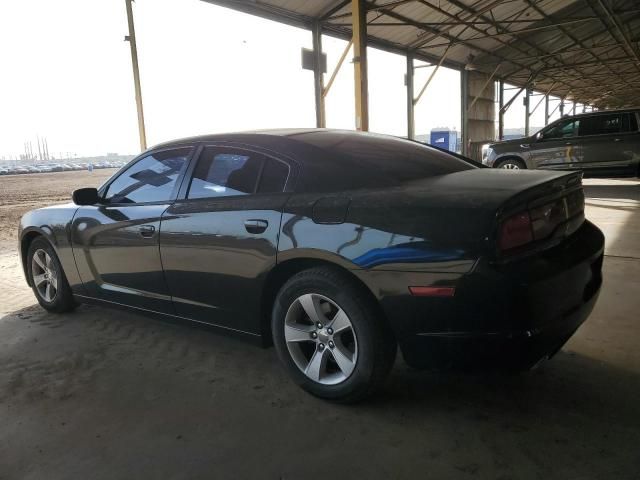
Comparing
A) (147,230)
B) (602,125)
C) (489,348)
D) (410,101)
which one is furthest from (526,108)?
(489,348)

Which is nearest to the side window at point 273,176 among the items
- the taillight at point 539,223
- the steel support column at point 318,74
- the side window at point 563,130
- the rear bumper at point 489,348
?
the rear bumper at point 489,348

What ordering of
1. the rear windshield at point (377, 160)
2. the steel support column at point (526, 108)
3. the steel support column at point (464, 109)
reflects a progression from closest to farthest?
1. the rear windshield at point (377, 160)
2. the steel support column at point (464, 109)
3. the steel support column at point (526, 108)

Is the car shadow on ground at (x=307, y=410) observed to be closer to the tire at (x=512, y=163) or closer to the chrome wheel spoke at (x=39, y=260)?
the chrome wheel spoke at (x=39, y=260)

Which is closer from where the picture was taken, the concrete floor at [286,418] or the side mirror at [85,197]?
the concrete floor at [286,418]

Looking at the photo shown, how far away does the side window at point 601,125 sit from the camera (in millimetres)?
10125

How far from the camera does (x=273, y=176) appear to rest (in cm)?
265

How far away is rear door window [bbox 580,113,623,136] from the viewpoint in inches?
399

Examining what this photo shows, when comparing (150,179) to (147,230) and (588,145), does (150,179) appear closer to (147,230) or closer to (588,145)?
(147,230)

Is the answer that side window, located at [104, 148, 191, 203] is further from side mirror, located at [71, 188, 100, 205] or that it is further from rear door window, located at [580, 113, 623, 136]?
rear door window, located at [580, 113, 623, 136]

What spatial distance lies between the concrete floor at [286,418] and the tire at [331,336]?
14 centimetres

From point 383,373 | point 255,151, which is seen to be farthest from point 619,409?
point 255,151

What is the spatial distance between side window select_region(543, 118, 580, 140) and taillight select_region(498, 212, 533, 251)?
9809mm

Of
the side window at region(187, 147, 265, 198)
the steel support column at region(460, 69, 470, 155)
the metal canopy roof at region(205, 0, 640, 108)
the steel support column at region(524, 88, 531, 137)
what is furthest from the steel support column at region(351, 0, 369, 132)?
the steel support column at region(524, 88, 531, 137)

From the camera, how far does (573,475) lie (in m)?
1.85
